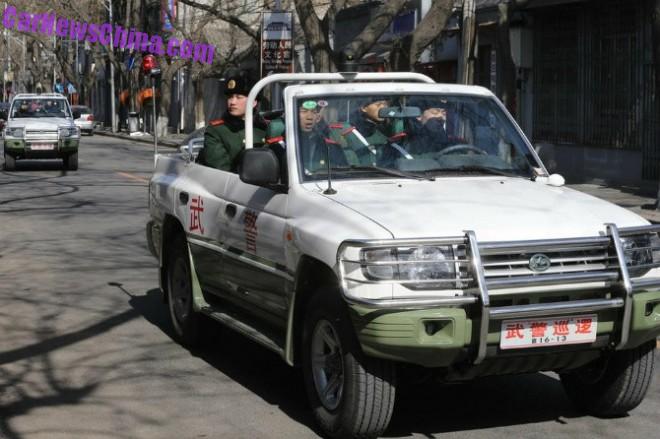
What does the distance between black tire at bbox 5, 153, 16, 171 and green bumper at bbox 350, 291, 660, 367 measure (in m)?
24.7

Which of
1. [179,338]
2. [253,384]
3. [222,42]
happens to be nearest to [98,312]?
[179,338]

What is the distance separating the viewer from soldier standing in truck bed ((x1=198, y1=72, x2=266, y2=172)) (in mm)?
8203

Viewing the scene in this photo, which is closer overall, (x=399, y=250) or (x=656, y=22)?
(x=399, y=250)

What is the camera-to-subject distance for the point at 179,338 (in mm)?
8492

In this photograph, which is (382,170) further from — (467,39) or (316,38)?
(316,38)

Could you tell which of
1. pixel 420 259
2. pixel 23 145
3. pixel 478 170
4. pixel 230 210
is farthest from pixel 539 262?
pixel 23 145

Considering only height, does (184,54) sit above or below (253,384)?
above

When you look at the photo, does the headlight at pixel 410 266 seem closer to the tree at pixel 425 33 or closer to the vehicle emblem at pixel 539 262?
the vehicle emblem at pixel 539 262

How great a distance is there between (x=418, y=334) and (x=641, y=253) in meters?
1.34

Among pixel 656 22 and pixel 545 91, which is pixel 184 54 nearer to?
pixel 545 91

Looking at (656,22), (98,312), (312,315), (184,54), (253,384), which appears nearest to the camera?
(312,315)

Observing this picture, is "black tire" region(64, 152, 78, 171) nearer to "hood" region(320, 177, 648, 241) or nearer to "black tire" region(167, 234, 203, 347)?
"black tire" region(167, 234, 203, 347)

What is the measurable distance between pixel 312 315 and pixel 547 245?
1.24 m

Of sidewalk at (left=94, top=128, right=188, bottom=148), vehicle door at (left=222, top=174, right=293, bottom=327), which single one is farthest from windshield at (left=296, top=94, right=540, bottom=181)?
sidewalk at (left=94, top=128, right=188, bottom=148)
